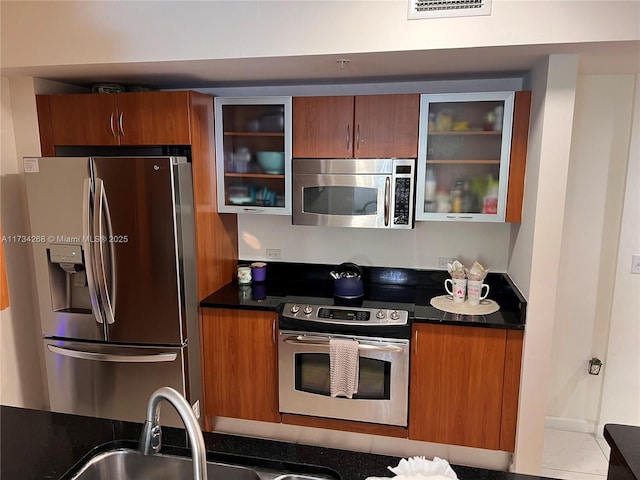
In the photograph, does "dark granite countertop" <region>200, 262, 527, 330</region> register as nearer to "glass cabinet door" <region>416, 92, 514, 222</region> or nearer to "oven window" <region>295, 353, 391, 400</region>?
"oven window" <region>295, 353, 391, 400</region>

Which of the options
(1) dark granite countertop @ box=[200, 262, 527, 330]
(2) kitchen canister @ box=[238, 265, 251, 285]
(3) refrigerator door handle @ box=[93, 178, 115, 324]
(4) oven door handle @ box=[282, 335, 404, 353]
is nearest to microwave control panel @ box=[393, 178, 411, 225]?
(1) dark granite countertop @ box=[200, 262, 527, 330]

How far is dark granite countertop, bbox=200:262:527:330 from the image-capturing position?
2.39 m

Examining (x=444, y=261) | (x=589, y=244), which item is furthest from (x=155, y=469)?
(x=589, y=244)

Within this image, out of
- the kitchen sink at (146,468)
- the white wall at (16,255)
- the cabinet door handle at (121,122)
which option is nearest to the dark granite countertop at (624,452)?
the kitchen sink at (146,468)

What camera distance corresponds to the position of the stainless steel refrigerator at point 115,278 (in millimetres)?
2400

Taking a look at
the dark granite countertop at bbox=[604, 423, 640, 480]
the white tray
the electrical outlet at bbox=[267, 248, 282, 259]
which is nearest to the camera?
the dark granite countertop at bbox=[604, 423, 640, 480]

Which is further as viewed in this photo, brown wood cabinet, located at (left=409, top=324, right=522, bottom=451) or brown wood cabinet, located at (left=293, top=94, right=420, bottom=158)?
brown wood cabinet, located at (left=293, top=94, right=420, bottom=158)

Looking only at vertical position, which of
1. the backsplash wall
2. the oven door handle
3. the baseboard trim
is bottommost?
the baseboard trim

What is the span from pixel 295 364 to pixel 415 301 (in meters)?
0.79

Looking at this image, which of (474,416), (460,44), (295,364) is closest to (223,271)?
(295,364)

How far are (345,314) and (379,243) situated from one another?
0.67 meters

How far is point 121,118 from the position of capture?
2604 mm

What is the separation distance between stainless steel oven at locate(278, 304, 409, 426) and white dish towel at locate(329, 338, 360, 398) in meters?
0.04

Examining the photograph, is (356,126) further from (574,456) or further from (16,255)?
(574,456)
